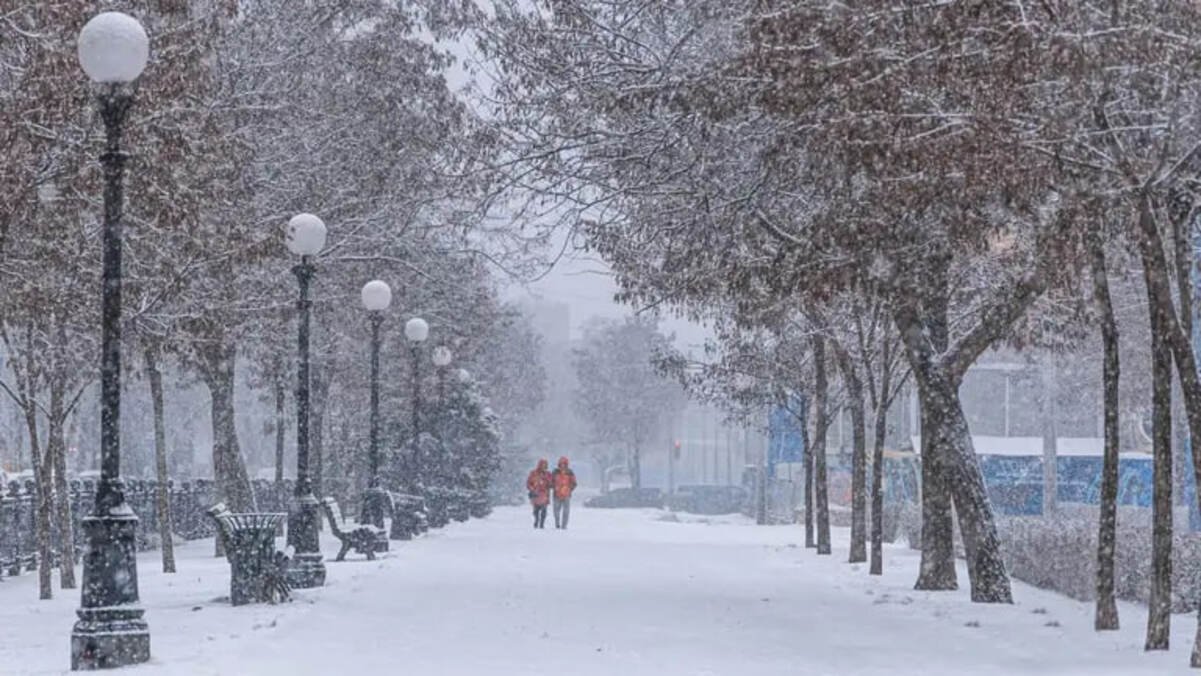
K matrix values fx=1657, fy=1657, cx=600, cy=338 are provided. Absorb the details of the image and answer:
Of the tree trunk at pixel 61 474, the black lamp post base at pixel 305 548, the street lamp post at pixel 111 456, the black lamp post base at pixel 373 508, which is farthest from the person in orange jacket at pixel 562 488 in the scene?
the street lamp post at pixel 111 456

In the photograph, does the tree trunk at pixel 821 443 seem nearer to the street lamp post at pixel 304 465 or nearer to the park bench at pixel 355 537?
the park bench at pixel 355 537

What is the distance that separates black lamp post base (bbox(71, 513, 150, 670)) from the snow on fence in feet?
33.0

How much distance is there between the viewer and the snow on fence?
2191 centimetres

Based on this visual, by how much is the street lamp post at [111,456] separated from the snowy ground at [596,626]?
1.11 ft

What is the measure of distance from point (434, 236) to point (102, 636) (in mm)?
17383

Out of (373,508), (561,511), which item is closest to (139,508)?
(373,508)

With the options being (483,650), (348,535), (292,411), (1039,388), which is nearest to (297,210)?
(348,535)

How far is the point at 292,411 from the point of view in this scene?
140ft

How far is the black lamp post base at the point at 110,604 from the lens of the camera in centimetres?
1143

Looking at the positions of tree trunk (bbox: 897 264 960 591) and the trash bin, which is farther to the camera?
Answer: tree trunk (bbox: 897 264 960 591)

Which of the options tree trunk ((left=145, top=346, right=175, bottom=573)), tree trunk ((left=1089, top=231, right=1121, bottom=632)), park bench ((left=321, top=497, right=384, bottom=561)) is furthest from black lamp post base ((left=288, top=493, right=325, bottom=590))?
tree trunk ((left=1089, top=231, right=1121, bottom=632))

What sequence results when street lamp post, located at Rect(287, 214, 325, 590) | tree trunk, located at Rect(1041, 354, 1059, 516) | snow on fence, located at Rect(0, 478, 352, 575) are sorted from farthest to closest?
tree trunk, located at Rect(1041, 354, 1059, 516) < snow on fence, located at Rect(0, 478, 352, 575) < street lamp post, located at Rect(287, 214, 325, 590)

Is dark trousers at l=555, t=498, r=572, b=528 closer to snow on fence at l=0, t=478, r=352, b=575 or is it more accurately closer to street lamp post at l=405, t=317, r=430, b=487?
street lamp post at l=405, t=317, r=430, b=487

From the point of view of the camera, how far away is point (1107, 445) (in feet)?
44.3
